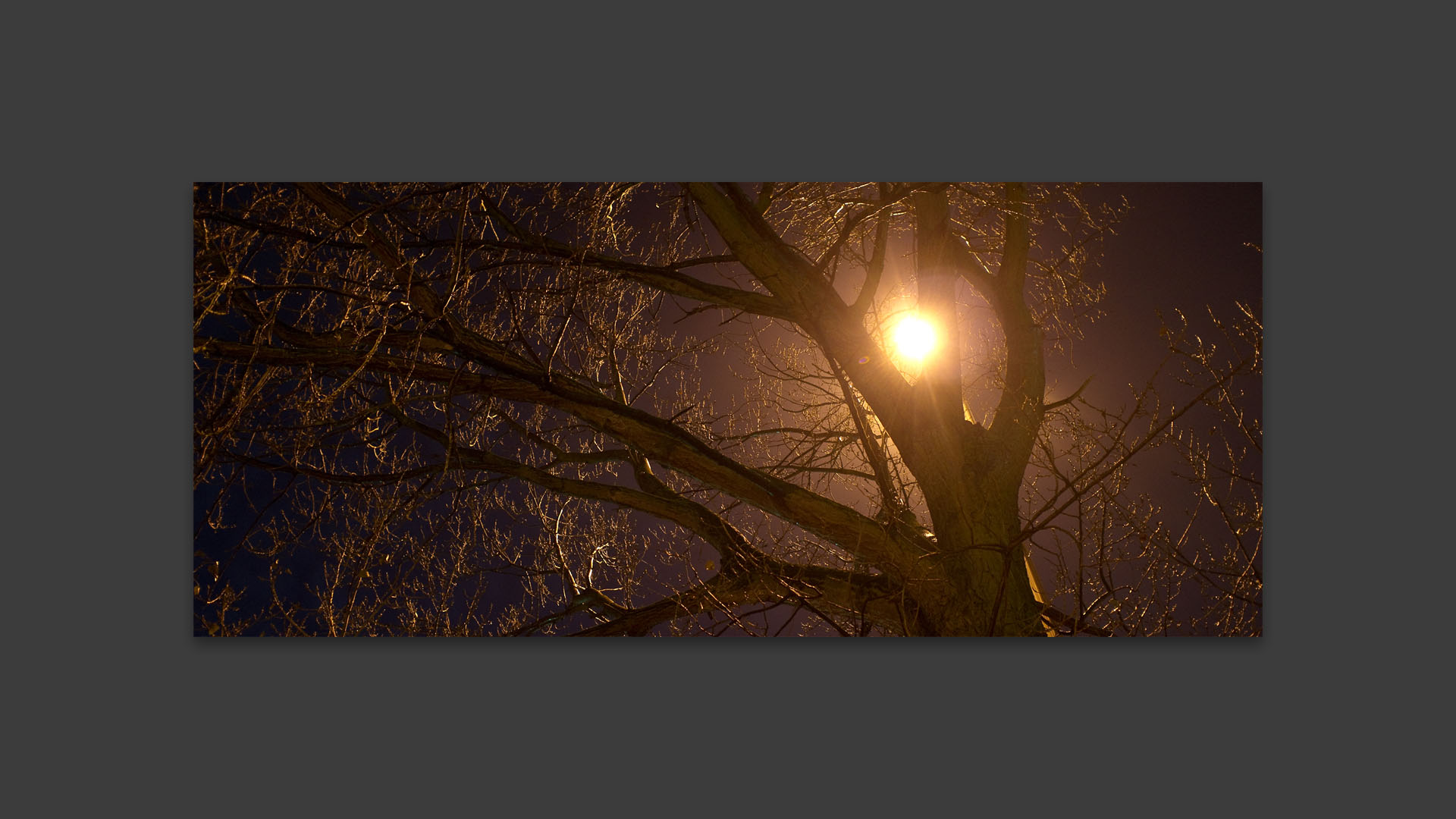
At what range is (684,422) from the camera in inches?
107

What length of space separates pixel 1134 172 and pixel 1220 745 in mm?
1469

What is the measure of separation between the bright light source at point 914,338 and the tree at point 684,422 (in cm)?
2

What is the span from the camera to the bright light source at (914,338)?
2.79 metres

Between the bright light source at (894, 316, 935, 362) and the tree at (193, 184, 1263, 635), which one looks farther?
the bright light source at (894, 316, 935, 362)

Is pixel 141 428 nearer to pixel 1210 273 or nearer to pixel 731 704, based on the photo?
pixel 731 704

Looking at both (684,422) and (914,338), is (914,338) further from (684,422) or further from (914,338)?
(684,422)

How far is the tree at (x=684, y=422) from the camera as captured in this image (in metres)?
2.57

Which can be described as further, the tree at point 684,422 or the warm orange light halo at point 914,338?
the warm orange light halo at point 914,338

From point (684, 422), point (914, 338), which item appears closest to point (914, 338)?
point (914, 338)

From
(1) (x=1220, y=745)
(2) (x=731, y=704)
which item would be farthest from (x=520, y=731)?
(1) (x=1220, y=745)

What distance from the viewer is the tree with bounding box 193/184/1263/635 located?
2566 millimetres

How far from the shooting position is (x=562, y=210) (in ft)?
8.87

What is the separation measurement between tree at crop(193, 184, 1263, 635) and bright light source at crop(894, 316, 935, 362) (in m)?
0.02

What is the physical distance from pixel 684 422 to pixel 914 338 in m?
0.67
